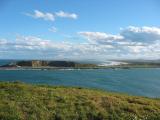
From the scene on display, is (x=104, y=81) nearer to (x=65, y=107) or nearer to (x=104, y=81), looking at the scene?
(x=104, y=81)

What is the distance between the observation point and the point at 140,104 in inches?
938

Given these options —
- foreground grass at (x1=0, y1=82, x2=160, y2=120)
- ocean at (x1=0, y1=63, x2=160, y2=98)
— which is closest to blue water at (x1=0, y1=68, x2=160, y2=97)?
ocean at (x1=0, y1=63, x2=160, y2=98)

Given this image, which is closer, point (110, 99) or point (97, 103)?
point (97, 103)

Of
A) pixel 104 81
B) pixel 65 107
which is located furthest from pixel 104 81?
pixel 65 107

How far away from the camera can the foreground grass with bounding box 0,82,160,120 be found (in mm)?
19094

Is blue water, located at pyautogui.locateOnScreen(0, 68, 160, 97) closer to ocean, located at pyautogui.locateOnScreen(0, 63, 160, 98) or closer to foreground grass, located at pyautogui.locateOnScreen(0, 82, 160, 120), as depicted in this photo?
ocean, located at pyautogui.locateOnScreen(0, 63, 160, 98)

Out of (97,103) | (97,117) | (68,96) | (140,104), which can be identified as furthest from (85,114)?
(140,104)

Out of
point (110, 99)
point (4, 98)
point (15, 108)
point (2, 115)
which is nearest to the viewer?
point (2, 115)

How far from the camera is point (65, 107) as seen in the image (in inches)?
808

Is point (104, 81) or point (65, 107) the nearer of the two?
point (65, 107)

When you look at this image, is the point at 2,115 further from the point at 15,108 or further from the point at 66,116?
the point at 66,116

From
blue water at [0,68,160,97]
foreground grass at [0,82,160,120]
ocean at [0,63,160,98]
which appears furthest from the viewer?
blue water at [0,68,160,97]

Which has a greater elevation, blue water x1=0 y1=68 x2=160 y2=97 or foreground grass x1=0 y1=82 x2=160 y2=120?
foreground grass x1=0 y1=82 x2=160 y2=120

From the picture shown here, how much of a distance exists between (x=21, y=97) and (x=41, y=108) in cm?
280
